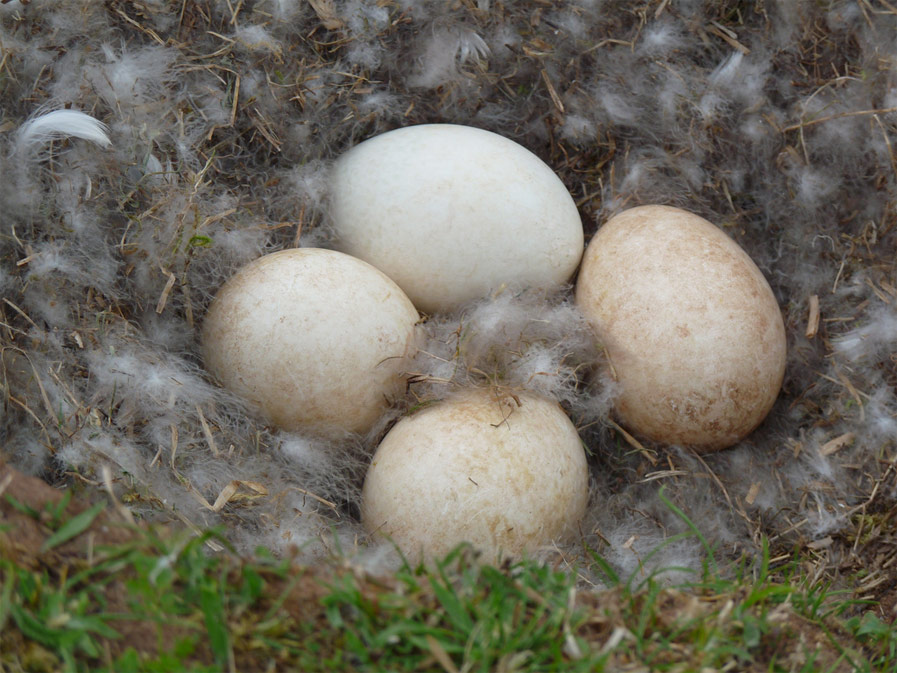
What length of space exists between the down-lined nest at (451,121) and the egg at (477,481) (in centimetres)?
9

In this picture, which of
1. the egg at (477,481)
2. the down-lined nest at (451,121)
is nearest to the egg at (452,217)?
the down-lined nest at (451,121)

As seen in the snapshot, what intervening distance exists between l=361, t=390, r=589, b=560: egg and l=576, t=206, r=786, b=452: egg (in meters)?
0.32

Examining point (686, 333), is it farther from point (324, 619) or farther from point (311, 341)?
point (324, 619)

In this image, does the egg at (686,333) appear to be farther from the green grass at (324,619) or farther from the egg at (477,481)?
the green grass at (324,619)

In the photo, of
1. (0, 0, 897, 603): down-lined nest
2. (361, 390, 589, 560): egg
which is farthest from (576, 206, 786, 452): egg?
(361, 390, 589, 560): egg

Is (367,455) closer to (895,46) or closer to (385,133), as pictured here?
(385,133)

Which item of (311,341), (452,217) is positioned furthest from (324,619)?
(452,217)

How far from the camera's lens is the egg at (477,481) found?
2.38 metres

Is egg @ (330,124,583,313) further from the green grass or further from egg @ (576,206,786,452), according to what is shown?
the green grass

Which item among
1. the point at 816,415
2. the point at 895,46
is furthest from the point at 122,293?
the point at 895,46

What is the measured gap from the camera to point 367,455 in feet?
8.87

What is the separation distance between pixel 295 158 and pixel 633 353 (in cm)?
132

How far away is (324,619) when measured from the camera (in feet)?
5.44

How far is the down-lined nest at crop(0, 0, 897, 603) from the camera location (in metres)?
2.48
